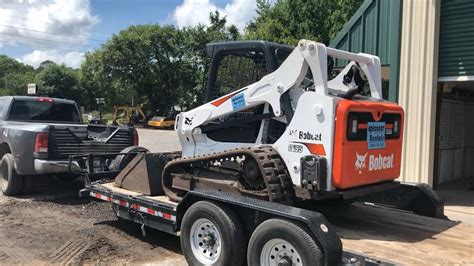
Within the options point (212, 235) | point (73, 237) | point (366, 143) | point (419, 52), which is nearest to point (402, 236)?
point (366, 143)

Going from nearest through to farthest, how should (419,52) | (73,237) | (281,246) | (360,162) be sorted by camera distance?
1. (281,246)
2. (360,162)
3. (73,237)
4. (419,52)

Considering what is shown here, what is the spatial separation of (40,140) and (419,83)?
24.3 ft

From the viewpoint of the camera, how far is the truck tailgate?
4.36 m

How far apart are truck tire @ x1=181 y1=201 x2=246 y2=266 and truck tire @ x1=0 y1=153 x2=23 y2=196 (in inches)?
213

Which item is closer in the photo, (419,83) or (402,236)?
(402,236)

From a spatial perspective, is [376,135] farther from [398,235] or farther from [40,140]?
[40,140]

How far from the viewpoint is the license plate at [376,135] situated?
5.16 m

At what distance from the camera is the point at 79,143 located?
9.59 meters

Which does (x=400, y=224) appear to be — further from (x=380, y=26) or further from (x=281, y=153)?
(x=380, y=26)

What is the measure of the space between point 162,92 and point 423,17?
1642 inches

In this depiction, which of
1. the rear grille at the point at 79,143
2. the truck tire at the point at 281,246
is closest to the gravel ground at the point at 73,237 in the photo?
the rear grille at the point at 79,143

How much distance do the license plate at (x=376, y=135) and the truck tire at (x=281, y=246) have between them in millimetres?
1411

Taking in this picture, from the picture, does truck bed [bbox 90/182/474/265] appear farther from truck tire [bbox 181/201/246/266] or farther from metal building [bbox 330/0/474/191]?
metal building [bbox 330/0/474/191]

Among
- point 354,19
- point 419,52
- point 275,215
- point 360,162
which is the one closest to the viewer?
point 275,215
